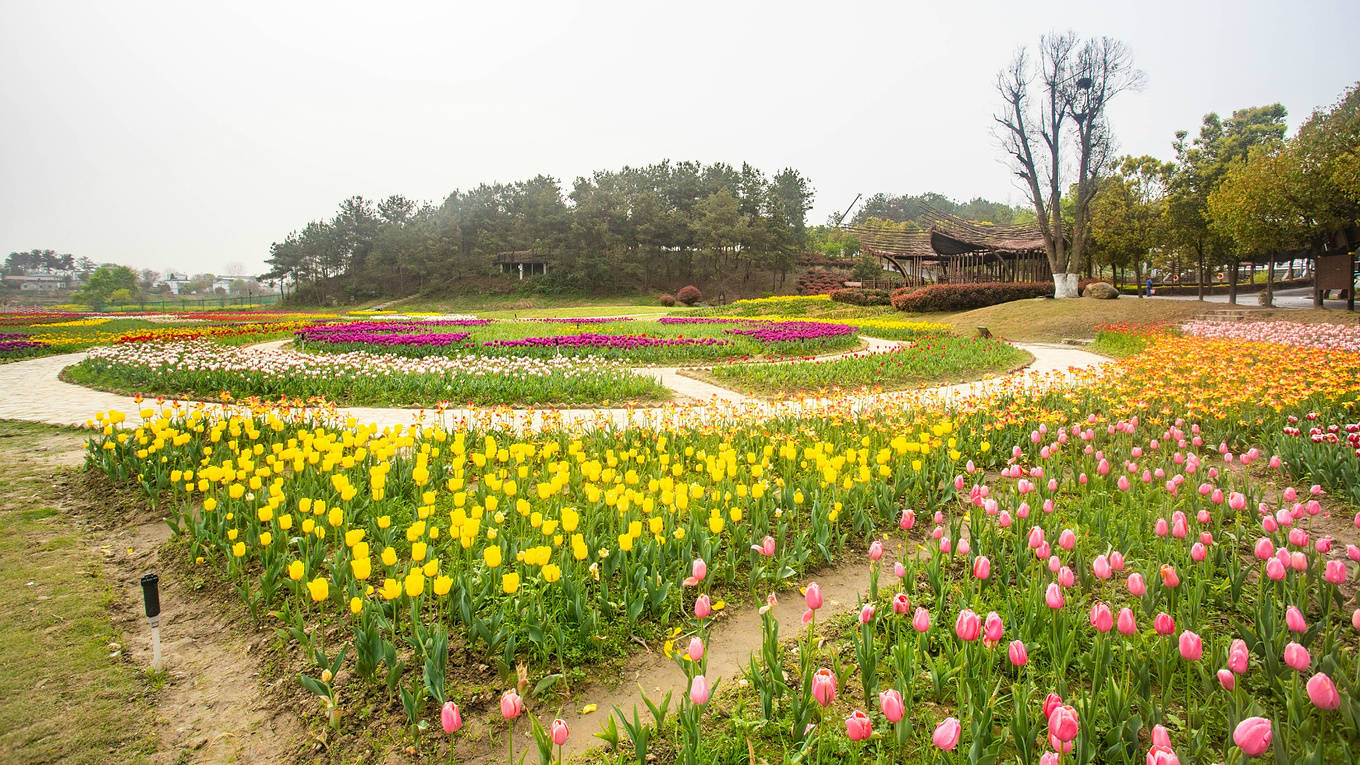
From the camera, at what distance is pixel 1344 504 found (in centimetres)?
449

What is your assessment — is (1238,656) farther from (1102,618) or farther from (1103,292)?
(1103,292)

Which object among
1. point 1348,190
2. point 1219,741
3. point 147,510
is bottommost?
point 1219,741

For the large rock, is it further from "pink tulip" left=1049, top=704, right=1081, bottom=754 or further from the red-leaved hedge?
"pink tulip" left=1049, top=704, right=1081, bottom=754

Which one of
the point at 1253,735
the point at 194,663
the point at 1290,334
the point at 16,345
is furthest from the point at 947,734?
the point at 16,345

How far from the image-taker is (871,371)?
37.2 feet

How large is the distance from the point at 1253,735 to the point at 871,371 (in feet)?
33.0

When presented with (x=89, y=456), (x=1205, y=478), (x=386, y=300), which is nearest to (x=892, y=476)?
(x=1205, y=478)

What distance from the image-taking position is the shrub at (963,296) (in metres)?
27.0

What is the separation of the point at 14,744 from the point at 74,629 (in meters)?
0.97

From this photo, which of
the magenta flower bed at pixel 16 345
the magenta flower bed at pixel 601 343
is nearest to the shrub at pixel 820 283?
the magenta flower bed at pixel 601 343

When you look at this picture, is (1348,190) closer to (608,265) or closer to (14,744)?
(14,744)

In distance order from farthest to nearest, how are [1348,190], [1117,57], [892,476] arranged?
[1117,57] → [1348,190] → [892,476]

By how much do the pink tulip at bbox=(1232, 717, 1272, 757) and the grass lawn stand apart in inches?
142

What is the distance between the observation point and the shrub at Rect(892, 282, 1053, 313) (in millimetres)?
27047
